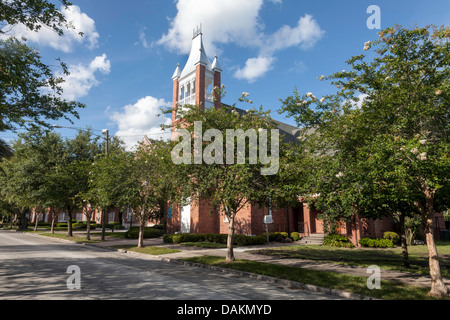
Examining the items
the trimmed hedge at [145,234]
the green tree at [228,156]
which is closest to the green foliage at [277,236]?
the green tree at [228,156]

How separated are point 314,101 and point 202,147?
5.62m

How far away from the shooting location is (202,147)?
14000 mm

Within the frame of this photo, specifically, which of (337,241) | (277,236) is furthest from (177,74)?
(337,241)

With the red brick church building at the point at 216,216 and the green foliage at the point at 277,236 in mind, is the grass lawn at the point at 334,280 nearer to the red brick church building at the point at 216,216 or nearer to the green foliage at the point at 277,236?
the red brick church building at the point at 216,216

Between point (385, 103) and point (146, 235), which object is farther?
point (146, 235)

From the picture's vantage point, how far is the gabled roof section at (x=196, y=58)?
101 feet

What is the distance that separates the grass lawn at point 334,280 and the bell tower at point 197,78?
19208mm

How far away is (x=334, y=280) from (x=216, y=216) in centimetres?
2019

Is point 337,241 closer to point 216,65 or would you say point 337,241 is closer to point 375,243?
point 375,243

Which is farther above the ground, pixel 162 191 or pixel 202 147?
pixel 202 147

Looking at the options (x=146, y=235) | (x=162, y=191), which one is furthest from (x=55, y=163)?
(x=162, y=191)

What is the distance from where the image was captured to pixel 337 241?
2223 centimetres
